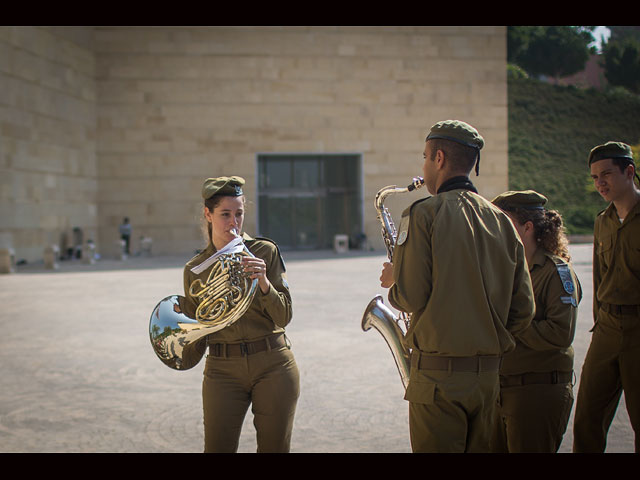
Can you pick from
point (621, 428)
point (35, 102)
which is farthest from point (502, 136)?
point (621, 428)

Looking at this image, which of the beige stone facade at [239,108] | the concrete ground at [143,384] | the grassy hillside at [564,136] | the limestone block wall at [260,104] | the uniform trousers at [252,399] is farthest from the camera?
the grassy hillside at [564,136]

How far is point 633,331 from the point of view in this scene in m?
3.97

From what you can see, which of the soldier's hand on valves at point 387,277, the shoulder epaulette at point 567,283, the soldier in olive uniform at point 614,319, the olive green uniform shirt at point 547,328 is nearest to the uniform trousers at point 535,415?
the olive green uniform shirt at point 547,328

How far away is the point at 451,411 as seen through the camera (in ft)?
9.20

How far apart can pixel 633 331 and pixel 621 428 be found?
5.71 ft

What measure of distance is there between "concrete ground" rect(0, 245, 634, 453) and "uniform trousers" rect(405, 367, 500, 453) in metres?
2.15

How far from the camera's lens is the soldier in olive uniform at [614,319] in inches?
156

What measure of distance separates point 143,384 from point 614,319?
483 centimetres

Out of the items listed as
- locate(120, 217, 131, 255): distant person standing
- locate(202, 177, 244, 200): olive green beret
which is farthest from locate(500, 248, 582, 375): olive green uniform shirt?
locate(120, 217, 131, 255): distant person standing

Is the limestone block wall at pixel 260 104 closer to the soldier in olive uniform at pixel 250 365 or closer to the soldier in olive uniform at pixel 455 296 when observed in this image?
the soldier in olive uniform at pixel 250 365

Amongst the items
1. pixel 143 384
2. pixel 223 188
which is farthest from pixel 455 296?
pixel 143 384

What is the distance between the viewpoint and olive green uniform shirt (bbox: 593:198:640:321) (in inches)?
159

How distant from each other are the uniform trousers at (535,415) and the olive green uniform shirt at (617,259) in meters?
0.92

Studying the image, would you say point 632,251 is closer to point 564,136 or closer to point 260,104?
point 260,104
